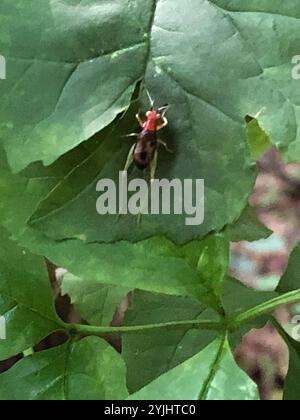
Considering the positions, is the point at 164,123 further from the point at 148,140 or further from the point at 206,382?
the point at 206,382

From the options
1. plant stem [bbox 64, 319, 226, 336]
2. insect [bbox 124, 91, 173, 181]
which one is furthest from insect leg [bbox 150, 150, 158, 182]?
plant stem [bbox 64, 319, 226, 336]

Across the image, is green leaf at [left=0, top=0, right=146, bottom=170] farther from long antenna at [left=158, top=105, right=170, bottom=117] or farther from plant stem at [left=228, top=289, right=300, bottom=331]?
plant stem at [left=228, top=289, right=300, bottom=331]

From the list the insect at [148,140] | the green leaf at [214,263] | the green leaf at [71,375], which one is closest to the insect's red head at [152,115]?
the insect at [148,140]

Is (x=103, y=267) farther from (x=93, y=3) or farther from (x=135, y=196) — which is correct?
(x=93, y=3)

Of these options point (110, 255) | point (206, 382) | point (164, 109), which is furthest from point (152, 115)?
point (206, 382)

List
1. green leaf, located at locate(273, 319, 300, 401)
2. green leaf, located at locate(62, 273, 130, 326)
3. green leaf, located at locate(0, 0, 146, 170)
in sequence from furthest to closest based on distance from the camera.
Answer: green leaf, located at locate(62, 273, 130, 326), green leaf, located at locate(273, 319, 300, 401), green leaf, located at locate(0, 0, 146, 170)
